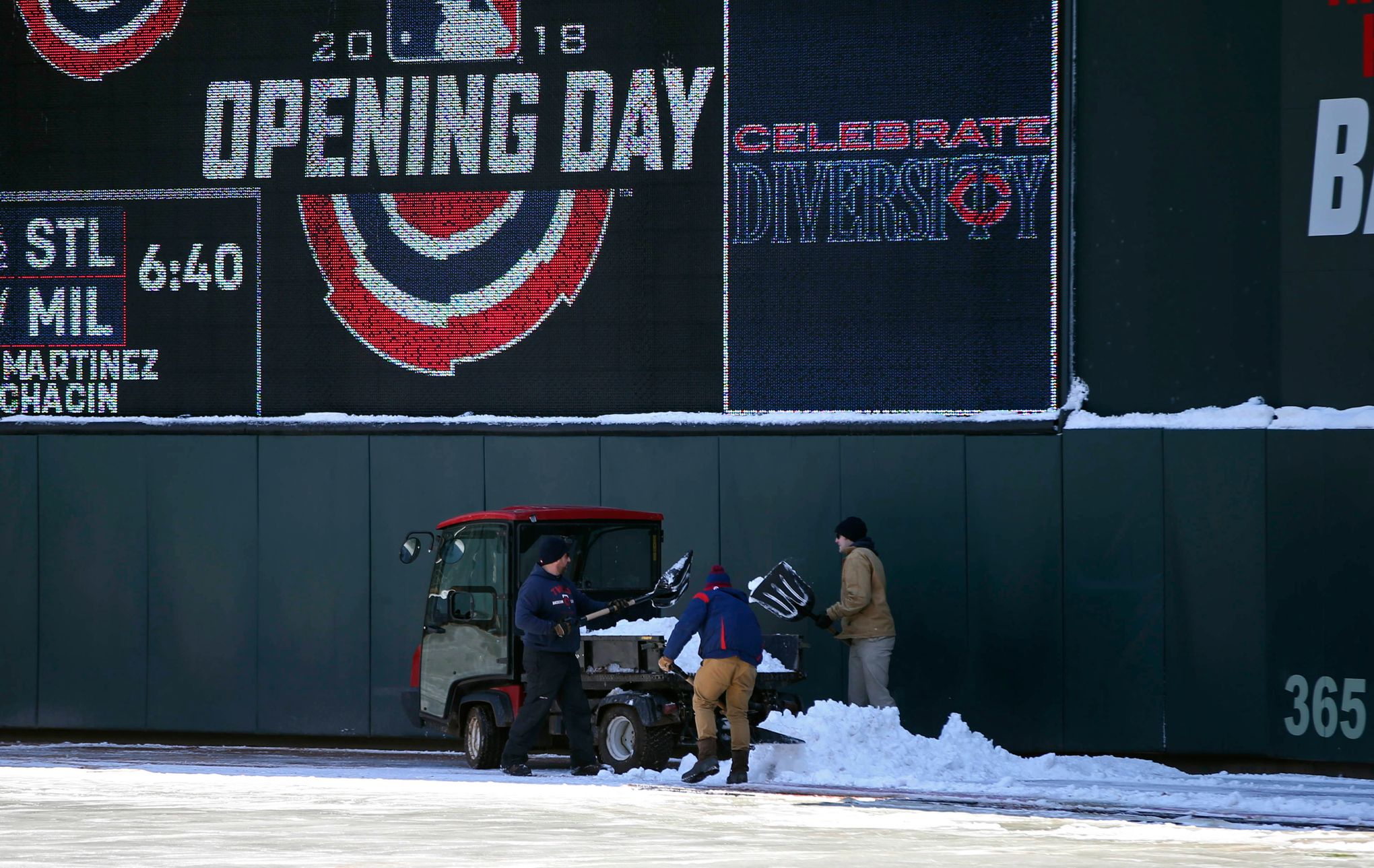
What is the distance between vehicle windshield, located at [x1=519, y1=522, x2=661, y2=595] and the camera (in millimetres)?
14406

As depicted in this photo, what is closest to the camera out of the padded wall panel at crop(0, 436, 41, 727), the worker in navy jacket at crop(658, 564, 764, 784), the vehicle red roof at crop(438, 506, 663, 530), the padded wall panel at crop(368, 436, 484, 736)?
the worker in navy jacket at crop(658, 564, 764, 784)

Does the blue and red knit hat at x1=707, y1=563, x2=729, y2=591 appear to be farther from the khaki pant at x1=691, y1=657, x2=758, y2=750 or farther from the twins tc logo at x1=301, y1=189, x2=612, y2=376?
the twins tc logo at x1=301, y1=189, x2=612, y2=376

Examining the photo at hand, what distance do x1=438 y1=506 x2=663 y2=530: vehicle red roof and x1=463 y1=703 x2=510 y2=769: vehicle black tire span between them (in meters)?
1.51

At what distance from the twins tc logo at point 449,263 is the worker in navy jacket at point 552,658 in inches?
141

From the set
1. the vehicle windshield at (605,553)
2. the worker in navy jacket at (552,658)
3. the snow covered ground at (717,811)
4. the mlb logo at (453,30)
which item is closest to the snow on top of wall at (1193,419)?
the snow covered ground at (717,811)

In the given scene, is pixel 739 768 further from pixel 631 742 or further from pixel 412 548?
pixel 412 548

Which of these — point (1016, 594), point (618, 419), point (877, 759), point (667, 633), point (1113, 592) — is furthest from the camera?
point (618, 419)

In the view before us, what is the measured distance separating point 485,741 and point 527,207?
5.02 m

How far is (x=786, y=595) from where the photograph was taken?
15.0m

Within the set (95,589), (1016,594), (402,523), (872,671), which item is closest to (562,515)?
(872,671)

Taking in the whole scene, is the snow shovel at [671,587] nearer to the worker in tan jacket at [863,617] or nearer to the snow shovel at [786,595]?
the snow shovel at [786,595]

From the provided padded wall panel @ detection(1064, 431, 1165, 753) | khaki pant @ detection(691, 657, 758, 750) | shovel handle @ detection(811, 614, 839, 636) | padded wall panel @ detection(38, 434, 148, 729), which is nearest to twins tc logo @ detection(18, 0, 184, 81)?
padded wall panel @ detection(38, 434, 148, 729)

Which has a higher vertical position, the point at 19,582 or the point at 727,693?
the point at 19,582

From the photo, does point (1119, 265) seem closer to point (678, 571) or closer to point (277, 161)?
point (678, 571)
